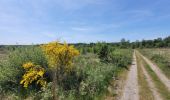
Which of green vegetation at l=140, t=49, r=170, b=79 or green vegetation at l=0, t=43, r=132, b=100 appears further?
green vegetation at l=140, t=49, r=170, b=79

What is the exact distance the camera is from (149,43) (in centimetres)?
14438

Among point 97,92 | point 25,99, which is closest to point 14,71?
point 25,99

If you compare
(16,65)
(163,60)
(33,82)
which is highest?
(16,65)

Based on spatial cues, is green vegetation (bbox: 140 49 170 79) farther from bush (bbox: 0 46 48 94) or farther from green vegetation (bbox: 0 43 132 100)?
bush (bbox: 0 46 48 94)

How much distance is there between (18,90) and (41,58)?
2.62m

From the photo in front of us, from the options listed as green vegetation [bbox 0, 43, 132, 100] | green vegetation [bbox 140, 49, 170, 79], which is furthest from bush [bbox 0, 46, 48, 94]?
green vegetation [bbox 140, 49, 170, 79]

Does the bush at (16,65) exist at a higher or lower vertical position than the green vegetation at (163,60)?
higher

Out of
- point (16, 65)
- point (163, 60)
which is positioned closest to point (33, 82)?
point (16, 65)

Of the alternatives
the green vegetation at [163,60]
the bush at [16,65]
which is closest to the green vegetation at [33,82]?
the bush at [16,65]

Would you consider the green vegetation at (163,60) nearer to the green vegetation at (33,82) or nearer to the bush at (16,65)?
the green vegetation at (33,82)

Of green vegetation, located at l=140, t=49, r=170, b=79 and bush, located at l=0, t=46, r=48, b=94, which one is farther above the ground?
bush, located at l=0, t=46, r=48, b=94

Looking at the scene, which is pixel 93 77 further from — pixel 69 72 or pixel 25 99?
pixel 25 99

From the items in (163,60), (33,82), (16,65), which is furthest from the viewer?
(163,60)

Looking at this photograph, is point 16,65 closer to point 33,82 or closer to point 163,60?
point 33,82
